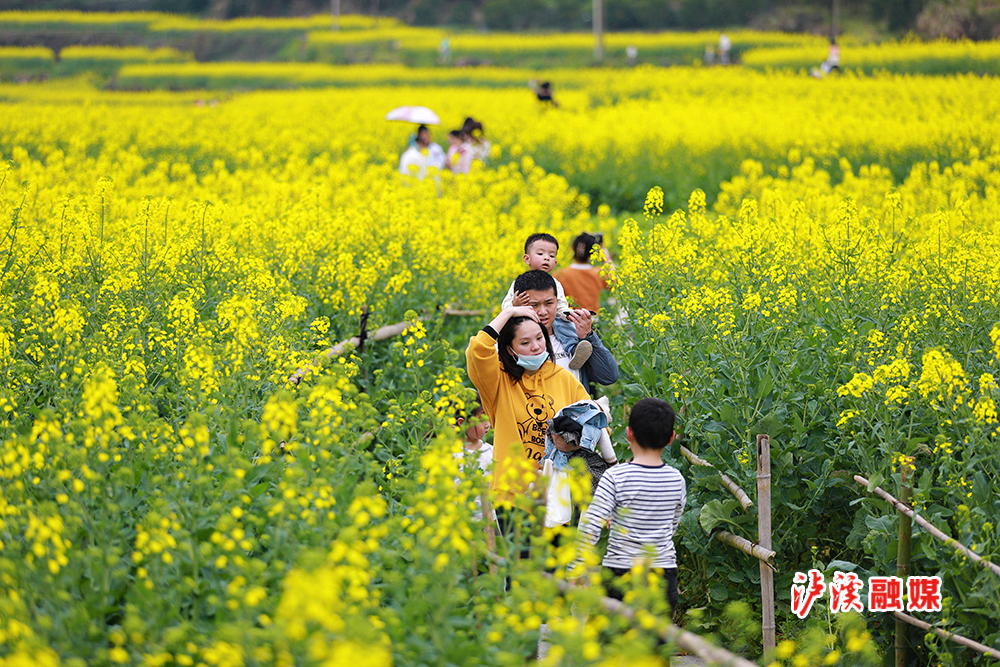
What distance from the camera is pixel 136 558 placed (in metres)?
3.14

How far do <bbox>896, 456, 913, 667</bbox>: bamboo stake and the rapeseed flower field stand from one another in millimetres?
95

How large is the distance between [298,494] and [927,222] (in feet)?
24.1

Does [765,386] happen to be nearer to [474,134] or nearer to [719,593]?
[719,593]

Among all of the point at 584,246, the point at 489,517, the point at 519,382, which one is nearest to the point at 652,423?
the point at 489,517

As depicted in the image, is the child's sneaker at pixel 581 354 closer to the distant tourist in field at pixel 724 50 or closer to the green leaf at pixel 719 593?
the green leaf at pixel 719 593

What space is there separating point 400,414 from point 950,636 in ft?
8.19

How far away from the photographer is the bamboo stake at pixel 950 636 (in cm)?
388

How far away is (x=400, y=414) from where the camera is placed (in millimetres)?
4594

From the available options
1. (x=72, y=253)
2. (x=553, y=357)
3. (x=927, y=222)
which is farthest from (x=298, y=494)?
(x=927, y=222)

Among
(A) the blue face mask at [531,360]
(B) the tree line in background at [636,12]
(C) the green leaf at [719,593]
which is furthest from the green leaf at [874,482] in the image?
(B) the tree line in background at [636,12]

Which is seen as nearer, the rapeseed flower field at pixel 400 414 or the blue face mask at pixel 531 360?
the rapeseed flower field at pixel 400 414

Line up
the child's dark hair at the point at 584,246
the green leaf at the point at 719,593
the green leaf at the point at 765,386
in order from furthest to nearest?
the child's dark hair at the point at 584,246 < the green leaf at the point at 719,593 < the green leaf at the point at 765,386

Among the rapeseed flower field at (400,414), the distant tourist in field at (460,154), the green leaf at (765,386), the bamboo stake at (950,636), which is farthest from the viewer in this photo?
the distant tourist in field at (460,154)

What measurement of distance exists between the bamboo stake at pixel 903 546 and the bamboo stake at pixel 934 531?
46 millimetres
